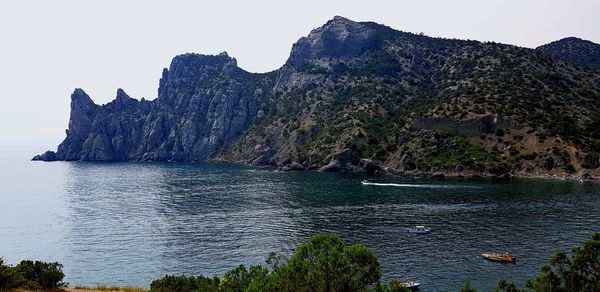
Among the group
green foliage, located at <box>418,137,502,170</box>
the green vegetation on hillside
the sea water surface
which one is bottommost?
the sea water surface

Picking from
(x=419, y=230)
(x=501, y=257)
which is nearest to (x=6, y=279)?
(x=501, y=257)

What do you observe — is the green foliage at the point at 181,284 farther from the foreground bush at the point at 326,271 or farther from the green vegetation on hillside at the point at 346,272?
the foreground bush at the point at 326,271

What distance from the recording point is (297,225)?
103 m

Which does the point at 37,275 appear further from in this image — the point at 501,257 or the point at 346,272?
the point at 501,257

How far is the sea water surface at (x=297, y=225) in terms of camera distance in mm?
75375

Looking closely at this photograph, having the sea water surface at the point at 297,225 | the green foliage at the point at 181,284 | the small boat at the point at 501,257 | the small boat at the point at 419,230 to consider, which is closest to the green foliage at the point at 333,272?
the green foliage at the point at 181,284

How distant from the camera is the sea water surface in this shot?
7538 centimetres

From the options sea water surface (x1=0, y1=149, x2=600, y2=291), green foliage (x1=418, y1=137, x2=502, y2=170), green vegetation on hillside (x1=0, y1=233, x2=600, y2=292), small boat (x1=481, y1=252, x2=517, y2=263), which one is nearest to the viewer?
green vegetation on hillside (x1=0, y1=233, x2=600, y2=292)

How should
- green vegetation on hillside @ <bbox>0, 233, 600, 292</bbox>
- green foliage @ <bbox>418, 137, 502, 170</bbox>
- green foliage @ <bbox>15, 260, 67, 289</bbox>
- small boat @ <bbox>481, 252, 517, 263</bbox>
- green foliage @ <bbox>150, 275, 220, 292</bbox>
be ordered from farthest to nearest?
green foliage @ <bbox>418, 137, 502, 170</bbox> → small boat @ <bbox>481, 252, 517, 263</bbox> → green foliage @ <bbox>15, 260, 67, 289</bbox> → green foliage @ <bbox>150, 275, 220, 292</bbox> → green vegetation on hillside @ <bbox>0, 233, 600, 292</bbox>

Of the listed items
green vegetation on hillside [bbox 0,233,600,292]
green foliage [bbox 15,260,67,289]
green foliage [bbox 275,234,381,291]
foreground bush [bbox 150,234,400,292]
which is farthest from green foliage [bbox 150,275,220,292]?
green foliage [bbox 275,234,381,291]

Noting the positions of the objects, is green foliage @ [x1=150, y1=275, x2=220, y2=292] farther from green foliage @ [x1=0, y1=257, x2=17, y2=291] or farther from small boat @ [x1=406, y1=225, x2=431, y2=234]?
small boat @ [x1=406, y1=225, x2=431, y2=234]

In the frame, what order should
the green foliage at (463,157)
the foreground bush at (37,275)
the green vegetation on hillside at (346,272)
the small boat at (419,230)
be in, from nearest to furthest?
1. the green vegetation on hillside at (346,272)
2. the foreground bush at (37,275)
3. the small boat at (419,230)
4. the green foliage at (463,157)

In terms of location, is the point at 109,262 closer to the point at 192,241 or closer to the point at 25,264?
the point at 192,241

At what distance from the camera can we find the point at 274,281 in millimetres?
37375
